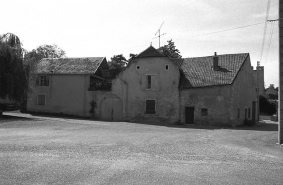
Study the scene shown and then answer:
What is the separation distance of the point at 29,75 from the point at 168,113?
45.6 feet

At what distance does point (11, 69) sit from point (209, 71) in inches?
733

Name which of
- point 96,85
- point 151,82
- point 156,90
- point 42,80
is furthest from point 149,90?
point 42,80

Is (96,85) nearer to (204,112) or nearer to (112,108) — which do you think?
(112,108)

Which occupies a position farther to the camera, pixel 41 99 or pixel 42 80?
pixel 42 80

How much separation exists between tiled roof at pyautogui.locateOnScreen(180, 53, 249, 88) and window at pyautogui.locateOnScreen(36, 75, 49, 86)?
15753mm

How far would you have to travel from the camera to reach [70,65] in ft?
111

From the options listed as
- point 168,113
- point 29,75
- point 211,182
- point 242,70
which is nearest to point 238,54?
point 242,70

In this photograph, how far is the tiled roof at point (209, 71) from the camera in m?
26.7

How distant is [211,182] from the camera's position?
21.0ft

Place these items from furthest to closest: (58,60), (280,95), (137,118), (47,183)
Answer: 1. (58,60)
2. (137,118)
3. (280,95)
4. (47,183)

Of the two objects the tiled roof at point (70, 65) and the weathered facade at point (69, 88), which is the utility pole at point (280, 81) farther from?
the tiled roof at point (70, 65)

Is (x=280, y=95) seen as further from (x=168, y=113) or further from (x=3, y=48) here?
(x=3, y=48)

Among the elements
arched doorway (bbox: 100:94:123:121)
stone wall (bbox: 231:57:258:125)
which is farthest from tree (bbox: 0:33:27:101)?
stone wall (bbox: 231:57:258:125)

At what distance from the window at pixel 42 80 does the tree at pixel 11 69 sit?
6.77m
